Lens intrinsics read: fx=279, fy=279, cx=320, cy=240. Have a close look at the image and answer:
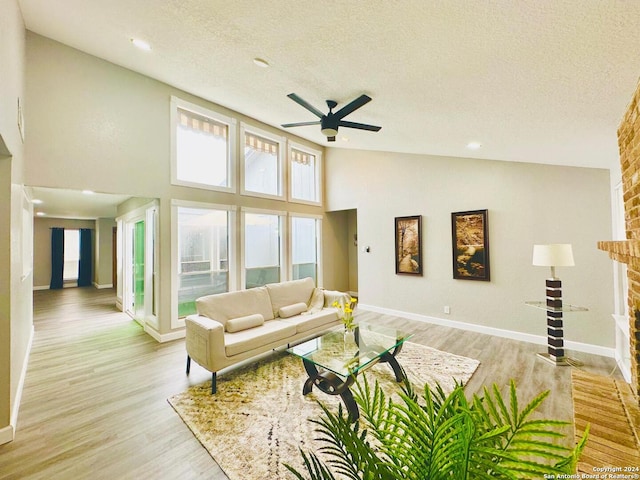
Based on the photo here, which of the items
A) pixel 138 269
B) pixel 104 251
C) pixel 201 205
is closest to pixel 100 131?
pixel 201 205

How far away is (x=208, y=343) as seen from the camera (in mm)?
2748

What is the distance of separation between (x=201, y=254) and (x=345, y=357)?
321 centimetres

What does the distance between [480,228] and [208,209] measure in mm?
4454

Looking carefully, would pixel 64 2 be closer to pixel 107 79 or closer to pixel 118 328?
pixel 107 79

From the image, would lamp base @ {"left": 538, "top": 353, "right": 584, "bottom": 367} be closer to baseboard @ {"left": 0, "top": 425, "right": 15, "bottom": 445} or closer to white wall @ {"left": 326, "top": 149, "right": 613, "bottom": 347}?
white wall @ {"left": 326, "top": 149, "right": 613, "bottom": 347}

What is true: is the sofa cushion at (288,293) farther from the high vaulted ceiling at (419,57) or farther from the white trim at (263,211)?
the high vaulted ceiling at (419,57)

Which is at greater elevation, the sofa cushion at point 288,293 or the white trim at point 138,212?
the white trim at point 138,212

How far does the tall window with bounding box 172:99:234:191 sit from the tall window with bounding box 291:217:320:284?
74.1 inches

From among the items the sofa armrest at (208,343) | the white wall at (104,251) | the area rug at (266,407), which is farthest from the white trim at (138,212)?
the white wall at (104,251)

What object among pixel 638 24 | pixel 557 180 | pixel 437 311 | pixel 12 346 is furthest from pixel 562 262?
pixel 12 346

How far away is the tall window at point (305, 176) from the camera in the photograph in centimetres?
632

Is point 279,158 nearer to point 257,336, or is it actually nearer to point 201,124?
point 201,124

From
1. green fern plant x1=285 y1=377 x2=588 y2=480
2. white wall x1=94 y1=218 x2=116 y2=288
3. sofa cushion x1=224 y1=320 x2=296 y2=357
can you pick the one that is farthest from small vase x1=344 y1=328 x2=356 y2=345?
white wall x1=94 y1=218 x2=116 y2=288

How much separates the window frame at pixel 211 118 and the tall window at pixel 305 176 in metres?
1.46
